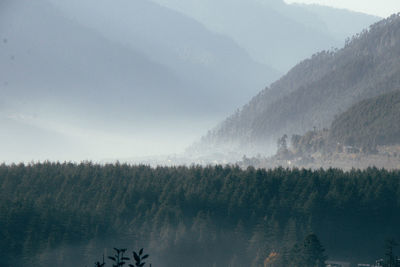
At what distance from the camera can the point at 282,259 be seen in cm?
18112

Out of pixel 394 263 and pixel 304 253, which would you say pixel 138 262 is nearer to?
pixel 394 263

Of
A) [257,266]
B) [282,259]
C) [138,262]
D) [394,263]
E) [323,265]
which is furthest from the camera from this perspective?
[257,266]

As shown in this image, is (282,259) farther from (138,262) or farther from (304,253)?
(138,262)

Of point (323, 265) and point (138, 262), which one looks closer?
point (138, 262)

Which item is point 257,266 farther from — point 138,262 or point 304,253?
point 138,262

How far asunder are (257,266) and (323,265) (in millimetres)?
32038

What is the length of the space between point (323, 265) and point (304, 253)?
562 centimetres

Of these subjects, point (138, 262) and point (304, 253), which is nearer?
point (138, 262)

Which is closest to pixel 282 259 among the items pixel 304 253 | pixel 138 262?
pixel 304 253

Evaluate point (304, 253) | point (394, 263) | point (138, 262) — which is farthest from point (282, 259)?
point (138, 262)

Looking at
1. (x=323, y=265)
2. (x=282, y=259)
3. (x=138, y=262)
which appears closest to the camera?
(x=138, y=262)

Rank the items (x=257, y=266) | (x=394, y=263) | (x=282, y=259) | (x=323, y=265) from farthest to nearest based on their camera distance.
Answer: (x=257, y=266) → (x=282, y=259) → (x=323, y=265) → (x=394, y=263)

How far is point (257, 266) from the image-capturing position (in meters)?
197

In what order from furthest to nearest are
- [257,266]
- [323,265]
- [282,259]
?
[257,266] < [282,259] < [323,265]
